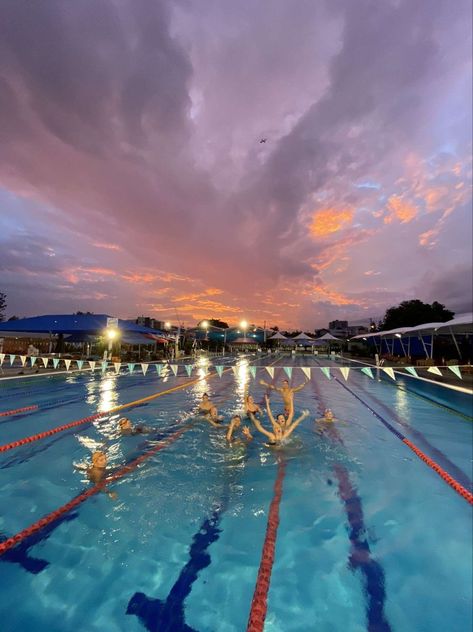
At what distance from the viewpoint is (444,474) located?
20.1 ft

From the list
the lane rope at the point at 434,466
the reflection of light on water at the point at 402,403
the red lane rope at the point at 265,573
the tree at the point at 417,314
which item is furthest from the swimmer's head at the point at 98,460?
the tree at the point at 417,314

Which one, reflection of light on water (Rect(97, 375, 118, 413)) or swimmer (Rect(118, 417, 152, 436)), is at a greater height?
reflection of light on water (Rect(97, 375, 118, 413))

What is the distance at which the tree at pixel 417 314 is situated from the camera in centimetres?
3706

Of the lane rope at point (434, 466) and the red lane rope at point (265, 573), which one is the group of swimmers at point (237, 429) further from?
the red lane rope at point (265, 573)

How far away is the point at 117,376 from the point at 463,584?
1624 cm

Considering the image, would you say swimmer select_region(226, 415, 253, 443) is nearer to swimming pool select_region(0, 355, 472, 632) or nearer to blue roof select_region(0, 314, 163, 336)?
swimming pool select_region(0, 355, 472, 632)

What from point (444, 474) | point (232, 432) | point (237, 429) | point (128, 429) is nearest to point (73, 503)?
point (128, 429)

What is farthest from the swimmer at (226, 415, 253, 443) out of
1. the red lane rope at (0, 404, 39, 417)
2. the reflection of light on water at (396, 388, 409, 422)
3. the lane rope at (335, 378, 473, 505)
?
the red lane rope at (0, 404, 39, 417)

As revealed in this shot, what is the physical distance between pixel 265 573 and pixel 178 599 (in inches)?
38.3

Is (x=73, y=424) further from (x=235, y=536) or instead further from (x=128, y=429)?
(x=235, y=536)

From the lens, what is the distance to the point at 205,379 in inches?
695

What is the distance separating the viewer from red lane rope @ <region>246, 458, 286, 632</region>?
120 inches

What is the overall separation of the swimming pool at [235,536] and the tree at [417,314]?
32.8m

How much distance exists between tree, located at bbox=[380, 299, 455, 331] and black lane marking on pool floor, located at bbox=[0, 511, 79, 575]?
39629mm
